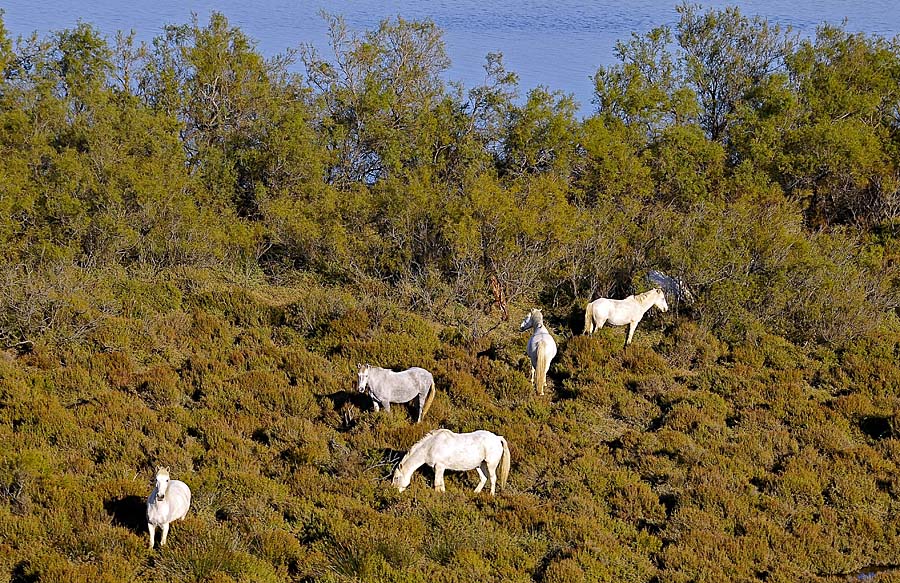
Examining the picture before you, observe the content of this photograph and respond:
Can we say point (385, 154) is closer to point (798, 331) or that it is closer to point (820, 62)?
→ point (798, 331)

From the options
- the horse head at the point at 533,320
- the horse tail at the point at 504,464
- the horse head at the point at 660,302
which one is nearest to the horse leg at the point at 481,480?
the horse tail at the point at 504,464

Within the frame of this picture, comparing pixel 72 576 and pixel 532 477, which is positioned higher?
pixel 72 576

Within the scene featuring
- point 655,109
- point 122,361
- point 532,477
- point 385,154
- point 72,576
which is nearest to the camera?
point 72,576

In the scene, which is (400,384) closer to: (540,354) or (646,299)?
(540,354)

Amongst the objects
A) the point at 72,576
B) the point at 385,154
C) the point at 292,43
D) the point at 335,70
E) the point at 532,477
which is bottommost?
the point at 532,477

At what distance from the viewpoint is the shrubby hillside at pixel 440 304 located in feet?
Result: 30.2

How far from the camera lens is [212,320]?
1550 cm

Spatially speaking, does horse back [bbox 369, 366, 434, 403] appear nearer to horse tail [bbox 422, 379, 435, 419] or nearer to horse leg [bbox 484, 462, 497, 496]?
horse tail [bbox 422, 379, 435, 419]

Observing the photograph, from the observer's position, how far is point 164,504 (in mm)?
8297

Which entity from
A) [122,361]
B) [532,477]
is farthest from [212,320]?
[532,477]

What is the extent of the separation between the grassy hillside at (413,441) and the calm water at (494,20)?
3441 centimetres

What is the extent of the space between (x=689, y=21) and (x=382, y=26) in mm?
10643

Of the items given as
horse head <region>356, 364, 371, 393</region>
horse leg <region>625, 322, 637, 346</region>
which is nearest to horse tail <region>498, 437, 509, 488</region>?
horse head <region>356, 364, 371, 393</region>

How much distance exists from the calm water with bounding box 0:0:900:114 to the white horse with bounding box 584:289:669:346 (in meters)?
33.1
